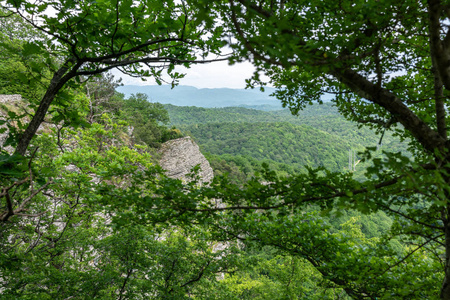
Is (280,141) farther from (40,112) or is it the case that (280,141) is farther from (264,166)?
(40,112)

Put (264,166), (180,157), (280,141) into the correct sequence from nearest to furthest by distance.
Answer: (264,166) < (180,157) < (280,141)

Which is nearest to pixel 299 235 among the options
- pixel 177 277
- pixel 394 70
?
pixel 394 70

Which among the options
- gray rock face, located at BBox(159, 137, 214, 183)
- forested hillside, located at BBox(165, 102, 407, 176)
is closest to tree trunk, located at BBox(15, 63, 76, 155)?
gray rock face, located at BBox(159, 137, 214, 183)

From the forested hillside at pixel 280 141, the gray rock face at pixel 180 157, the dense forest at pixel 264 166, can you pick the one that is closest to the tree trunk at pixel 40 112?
the dense forest at pixel 264 166

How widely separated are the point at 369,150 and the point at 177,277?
6.67 metres

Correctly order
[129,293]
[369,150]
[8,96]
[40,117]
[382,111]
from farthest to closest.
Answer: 1. [8,96]
2. [129,293]
3. [382,111]
4. [40,117]
5. [369,150]

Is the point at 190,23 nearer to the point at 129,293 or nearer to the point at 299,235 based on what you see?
the point at 299,235

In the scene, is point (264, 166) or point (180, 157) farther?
point (180, 157)

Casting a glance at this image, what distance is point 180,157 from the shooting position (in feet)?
90.8

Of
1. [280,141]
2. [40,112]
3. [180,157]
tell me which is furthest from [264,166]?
[280,141]

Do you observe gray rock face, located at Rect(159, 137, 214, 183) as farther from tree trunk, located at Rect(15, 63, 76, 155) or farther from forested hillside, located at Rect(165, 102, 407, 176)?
forested hillside, located at Rect(165, 102, 407, 176)

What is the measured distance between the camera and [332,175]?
2664 mm

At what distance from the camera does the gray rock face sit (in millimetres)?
25672

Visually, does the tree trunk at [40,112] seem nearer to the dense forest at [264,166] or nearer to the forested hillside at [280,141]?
the dense forest at [264,166]
